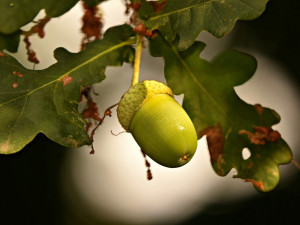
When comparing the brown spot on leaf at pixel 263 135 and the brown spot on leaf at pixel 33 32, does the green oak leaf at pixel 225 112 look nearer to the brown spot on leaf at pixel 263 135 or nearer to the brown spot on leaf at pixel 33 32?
the brown spot on leaf at pixel 263 135

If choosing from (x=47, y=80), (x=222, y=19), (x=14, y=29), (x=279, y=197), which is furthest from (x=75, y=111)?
(x=279, y=197)

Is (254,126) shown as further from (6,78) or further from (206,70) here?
(6,78)

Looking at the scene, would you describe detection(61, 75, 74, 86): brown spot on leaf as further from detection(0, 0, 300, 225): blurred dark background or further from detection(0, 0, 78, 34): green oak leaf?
detection(0, 0, 300, 225): blurred dark background

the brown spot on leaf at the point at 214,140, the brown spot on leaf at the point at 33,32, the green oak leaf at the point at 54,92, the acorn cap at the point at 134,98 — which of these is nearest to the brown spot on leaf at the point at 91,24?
the brown spot on leaf at the point at 33,32

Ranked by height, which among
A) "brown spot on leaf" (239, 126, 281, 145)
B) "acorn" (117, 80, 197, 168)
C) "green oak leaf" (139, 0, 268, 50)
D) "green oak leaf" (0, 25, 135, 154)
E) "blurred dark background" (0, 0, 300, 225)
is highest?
"green oak leaf" (139, 0, 268, 50)

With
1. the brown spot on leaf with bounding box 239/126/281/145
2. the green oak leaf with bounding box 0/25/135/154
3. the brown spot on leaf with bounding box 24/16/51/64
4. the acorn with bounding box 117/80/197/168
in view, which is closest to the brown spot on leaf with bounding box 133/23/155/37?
the green oak leaf with bounding box 0/25/135/154

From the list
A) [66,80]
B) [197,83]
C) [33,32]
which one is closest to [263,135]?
[197,83]

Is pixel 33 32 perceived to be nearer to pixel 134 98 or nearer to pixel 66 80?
pixel 66 80
